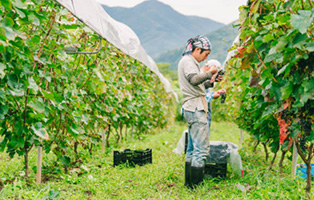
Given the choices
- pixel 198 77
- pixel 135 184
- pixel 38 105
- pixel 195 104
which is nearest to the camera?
pixel 38 105

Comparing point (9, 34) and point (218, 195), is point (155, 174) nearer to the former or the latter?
point (218, 195)

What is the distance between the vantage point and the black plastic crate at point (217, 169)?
3.62 meters

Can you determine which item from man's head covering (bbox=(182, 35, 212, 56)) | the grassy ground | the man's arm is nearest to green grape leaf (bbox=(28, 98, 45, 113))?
the grassy ground

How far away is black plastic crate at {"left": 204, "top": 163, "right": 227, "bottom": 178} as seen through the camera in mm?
3623

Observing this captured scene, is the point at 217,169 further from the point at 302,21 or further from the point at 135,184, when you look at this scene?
the point at 302,21

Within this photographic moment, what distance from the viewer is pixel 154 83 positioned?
28.3ft

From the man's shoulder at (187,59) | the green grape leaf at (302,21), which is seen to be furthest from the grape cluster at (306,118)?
the man's shoulder at (187,59)

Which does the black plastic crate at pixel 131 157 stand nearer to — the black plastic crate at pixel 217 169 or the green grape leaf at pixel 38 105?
the black plastic crate at pixel 217 169

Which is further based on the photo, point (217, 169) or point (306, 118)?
point (217, 169)

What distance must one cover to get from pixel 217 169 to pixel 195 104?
35.1 inches

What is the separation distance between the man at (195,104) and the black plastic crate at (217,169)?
350 mm

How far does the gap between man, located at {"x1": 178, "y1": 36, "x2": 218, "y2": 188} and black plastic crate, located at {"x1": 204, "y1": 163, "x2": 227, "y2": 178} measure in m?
0.35

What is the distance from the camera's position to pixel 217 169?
3.63 meters

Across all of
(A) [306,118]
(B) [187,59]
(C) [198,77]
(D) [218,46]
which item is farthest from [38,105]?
(D) [218,46]
